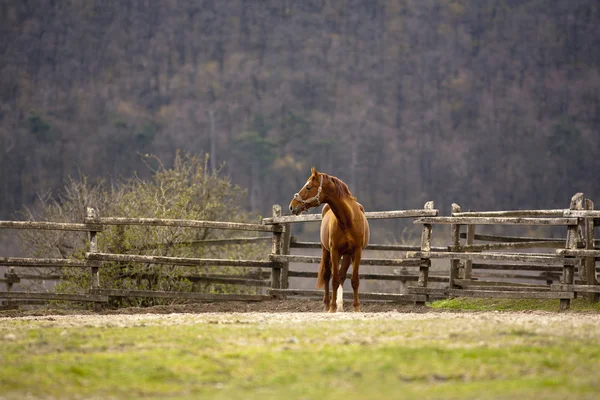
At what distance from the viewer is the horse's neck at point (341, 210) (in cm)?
1097

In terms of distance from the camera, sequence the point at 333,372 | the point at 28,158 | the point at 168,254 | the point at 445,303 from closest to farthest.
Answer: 1. the point at 333,372
2. the point at 445,303
3. the point at 168,254
4. the point at 28,158

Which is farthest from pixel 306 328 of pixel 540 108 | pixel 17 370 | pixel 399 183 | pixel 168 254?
pixel 540 108

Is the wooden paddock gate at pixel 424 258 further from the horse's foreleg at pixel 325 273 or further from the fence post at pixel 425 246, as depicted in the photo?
the horse's foreleg at pixel 325 273

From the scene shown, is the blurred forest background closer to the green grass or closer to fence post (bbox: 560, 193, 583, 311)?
the green grass

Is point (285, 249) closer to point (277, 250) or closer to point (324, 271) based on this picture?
point (277, 250)

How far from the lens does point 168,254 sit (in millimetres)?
14773

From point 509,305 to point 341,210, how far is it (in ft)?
11.5

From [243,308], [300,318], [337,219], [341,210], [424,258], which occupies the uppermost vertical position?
[341,210]

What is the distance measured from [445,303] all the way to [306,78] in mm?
38343

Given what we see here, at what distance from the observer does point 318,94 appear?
49.8m

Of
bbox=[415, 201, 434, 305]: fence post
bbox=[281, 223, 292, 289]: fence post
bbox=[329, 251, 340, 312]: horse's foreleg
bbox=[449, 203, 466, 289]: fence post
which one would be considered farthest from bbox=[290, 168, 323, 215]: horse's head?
bbox=[449, 203, 466, 289]: fence post

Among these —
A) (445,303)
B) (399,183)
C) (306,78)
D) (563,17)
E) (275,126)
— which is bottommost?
(445,303)

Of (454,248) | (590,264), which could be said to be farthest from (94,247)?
(590,264)

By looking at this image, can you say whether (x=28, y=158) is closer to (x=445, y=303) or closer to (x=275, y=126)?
(x=275, y=126)
